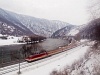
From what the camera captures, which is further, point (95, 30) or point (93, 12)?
point (95, 30)

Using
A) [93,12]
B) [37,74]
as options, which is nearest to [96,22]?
[93,12]

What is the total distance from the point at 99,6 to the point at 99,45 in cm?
951

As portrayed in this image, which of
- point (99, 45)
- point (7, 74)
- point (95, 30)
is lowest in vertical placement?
point (7, 74)

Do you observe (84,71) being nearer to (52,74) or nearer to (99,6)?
(52,74)

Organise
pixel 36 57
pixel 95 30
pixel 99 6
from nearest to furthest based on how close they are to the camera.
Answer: pixel 99 6 → pixel 95 30 → pixel 36 57

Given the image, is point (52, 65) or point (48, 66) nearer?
point (48, 66)

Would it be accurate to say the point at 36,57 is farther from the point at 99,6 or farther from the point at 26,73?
the point at 99,6

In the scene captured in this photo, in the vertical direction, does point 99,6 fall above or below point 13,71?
above

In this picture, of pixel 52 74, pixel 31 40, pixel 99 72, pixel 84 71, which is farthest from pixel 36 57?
pixel 31 40

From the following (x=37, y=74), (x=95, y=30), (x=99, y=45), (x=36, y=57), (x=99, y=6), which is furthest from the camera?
(x=36, y=57)

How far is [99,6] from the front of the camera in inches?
601

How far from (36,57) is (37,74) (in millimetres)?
14709

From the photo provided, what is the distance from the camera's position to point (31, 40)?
393ft

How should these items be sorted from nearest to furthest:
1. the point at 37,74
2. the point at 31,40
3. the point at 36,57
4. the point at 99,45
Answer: the point at 37,74 < the point at 99,45 < the point at 36,57 < the point at 31,40
